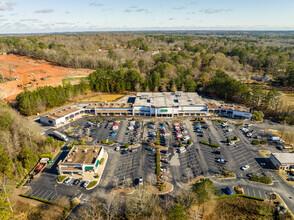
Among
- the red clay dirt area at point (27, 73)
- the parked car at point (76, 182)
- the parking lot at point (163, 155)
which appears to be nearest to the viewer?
the parking lot at point (163, 155)

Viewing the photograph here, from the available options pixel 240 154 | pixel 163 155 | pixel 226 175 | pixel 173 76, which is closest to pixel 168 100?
pixel 173 76

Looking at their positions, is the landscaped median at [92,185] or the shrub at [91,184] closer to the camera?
the landscaped median at [92,185]

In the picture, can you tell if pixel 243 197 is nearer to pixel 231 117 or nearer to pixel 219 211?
pixel 219 211

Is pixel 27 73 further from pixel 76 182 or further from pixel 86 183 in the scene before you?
pixel 86 183

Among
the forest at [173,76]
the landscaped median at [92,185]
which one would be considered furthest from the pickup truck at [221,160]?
the forest at [173,76]

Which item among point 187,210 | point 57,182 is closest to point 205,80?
point 187,210

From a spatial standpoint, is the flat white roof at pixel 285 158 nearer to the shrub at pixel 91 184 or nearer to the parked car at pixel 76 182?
the shrub at pixel 91 184
